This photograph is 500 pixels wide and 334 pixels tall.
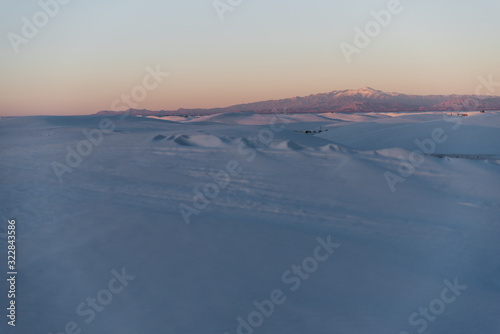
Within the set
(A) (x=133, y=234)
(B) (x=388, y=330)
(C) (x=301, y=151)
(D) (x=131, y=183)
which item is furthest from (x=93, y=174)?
(B) (x=388, y=330)

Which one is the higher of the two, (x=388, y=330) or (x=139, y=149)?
(x=139, y=149)

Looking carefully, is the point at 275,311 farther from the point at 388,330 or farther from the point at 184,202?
A: the point at 184,202

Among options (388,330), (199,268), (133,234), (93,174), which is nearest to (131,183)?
(93,174)

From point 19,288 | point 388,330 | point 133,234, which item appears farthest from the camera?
point 133,234

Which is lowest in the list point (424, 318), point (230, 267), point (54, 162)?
point (424, 318)

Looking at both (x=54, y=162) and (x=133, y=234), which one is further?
(x=54, y=162)

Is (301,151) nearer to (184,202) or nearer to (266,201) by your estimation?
(266,201)

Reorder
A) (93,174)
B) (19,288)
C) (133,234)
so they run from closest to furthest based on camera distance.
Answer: (19,288) → (133,234) → (93,174)

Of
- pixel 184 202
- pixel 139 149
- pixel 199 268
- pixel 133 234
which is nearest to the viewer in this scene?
pixel 199 268

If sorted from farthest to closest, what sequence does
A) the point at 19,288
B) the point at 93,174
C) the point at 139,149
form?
the point at 139,149
the point at 93,174
the point at 19,288
